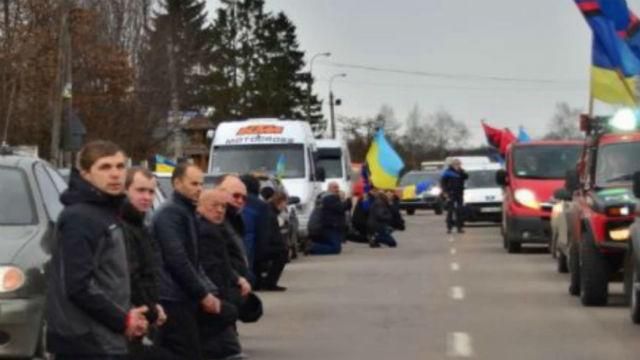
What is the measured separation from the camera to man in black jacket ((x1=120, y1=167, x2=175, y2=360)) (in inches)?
301

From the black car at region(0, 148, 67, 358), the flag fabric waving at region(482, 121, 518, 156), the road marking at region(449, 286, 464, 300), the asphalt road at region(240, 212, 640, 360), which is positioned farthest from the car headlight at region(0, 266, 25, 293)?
the flag fabric waving at region(482, 121, 518, 156)

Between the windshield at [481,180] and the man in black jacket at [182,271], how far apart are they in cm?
3193

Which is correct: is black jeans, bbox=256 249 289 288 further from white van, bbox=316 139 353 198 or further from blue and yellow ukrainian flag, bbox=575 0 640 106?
white van, bbox=316 139 353 198

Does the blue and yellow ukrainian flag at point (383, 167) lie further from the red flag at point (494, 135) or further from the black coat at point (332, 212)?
the black coat at point (332, 212)

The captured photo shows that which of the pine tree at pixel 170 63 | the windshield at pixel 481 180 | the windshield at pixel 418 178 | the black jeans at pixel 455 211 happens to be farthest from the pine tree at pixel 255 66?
the black jeans at pixel 455 211

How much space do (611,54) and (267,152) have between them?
7982 millimetres

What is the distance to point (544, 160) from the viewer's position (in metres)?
29.8

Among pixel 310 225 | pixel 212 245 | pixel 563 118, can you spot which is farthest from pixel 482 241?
pixel 563 118

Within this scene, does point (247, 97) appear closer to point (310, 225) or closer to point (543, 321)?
point (310, 225)

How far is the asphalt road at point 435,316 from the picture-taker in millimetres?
13836

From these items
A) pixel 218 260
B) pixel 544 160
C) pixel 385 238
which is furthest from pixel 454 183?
pixel 218 260

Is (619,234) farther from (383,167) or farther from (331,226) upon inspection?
(383,167)

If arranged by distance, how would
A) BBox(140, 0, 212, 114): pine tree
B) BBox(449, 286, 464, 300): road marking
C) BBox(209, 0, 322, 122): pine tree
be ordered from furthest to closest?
BBox(209, 0, 322, 122): pine tree < BBox(140, 0, 212, 114): pine tree < BBox(449, 286, 464, 300): road marking

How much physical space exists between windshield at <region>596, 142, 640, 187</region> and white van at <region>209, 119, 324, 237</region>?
1439 centimetres
